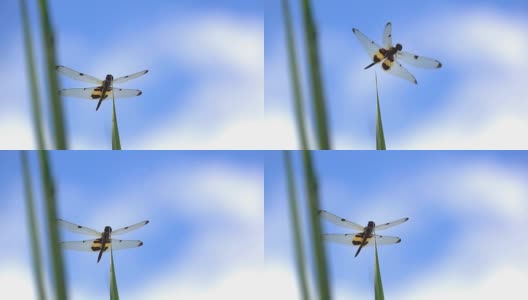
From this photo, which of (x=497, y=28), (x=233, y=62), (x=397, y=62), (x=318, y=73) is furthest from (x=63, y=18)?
(x=497, y=28)

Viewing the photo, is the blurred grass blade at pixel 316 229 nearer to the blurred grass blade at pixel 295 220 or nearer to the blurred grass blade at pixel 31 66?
the blurred grass blade at pixel 295 220

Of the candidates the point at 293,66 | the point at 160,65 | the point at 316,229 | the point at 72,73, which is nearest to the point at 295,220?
the point at 316,229


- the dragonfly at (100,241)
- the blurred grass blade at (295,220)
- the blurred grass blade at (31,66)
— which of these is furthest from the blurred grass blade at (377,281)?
the blurred grass blade at (31,66)

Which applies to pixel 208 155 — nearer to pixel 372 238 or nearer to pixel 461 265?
pixel 372 238

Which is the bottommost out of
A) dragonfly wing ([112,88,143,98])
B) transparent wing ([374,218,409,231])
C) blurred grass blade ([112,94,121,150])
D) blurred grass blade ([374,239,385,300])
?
blurred grass blade ([374,239,385,300])

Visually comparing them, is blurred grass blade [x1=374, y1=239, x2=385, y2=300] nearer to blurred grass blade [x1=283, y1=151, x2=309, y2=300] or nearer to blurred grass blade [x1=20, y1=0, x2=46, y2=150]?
blurred grass blade [x1=283, y1=151, x2=309, y2=300]

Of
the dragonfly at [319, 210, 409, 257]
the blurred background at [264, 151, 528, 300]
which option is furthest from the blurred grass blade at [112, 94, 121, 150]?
the dragonfly at [319, 210, 409, 257]

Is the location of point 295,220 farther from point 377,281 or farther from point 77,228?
point 77,228
